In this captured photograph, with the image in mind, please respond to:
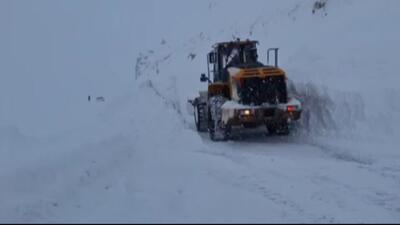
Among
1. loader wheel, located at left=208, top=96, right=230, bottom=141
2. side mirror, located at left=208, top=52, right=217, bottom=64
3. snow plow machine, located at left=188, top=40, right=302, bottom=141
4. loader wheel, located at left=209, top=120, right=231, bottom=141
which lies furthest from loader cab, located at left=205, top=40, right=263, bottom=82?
loader wheel, located at left=209, top=120, right=231, bottom=141

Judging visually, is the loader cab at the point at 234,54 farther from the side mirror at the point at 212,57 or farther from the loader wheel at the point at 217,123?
the loader wheel at the point at 217,123

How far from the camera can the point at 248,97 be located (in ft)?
50.5

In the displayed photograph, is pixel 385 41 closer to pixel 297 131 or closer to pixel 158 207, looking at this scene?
pixel 297 131

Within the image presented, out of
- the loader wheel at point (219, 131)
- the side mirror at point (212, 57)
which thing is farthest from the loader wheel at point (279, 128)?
the side mirror at point (212, 57)

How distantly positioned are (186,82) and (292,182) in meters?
24.9

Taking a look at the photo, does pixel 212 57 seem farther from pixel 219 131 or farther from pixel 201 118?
pixel 219 131

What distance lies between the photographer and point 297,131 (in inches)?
652

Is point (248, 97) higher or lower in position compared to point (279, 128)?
higher

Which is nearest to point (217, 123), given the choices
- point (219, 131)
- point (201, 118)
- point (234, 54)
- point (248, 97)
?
point (219, 131)

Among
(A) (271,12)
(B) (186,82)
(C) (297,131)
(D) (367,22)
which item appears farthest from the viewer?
(A) (271,12)

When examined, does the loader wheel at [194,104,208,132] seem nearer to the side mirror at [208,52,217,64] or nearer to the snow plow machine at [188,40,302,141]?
the snow plow machine at [188,40,302,141]

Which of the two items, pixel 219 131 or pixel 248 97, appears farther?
pixel 219 131

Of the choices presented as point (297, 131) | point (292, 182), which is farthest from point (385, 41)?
point (292, 182)

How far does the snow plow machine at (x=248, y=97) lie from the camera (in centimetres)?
1515
